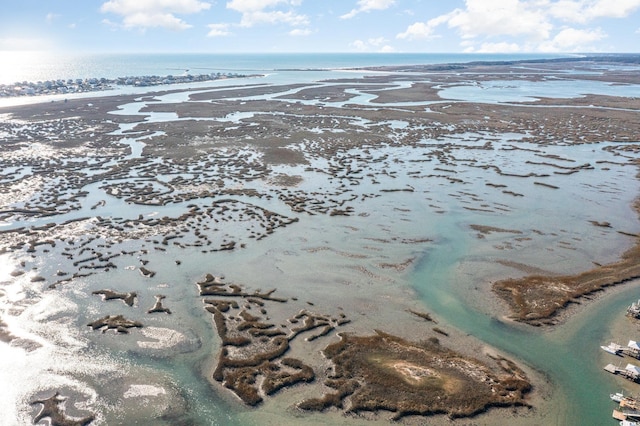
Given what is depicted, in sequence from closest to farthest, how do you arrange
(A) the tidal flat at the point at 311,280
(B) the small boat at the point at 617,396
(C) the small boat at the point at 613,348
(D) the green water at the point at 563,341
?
1. (B) the small boat at the point at 617,396
2. (D) the green water at the point at 563,341
3. (A) the tidal flat at the point at 311,280
4. (C) the small boat at the point at 613,348

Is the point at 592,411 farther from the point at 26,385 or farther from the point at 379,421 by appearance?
the point at 26,385

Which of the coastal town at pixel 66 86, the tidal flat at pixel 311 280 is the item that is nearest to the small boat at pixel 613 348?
the tidal flat at pixel 311 280

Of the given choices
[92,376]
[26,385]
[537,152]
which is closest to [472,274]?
[92,376]

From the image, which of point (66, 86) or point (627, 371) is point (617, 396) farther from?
point (66, 86)

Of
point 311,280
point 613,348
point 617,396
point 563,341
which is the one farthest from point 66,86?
point 617,396

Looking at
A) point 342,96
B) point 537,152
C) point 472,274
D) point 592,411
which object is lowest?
point 592,411

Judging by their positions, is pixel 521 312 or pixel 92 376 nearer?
pixel 92 376

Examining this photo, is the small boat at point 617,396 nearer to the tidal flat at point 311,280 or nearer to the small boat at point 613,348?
the tidal flat at point 311,280

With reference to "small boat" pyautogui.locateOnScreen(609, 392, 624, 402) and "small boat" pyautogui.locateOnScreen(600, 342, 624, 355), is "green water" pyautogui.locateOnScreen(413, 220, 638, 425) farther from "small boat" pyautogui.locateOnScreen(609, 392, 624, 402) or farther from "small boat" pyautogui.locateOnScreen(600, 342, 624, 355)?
"small boat" pyautogui.locateOnScreen(600, 342, 624, 355)

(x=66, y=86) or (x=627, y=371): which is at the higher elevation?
(x=66, y=86)
